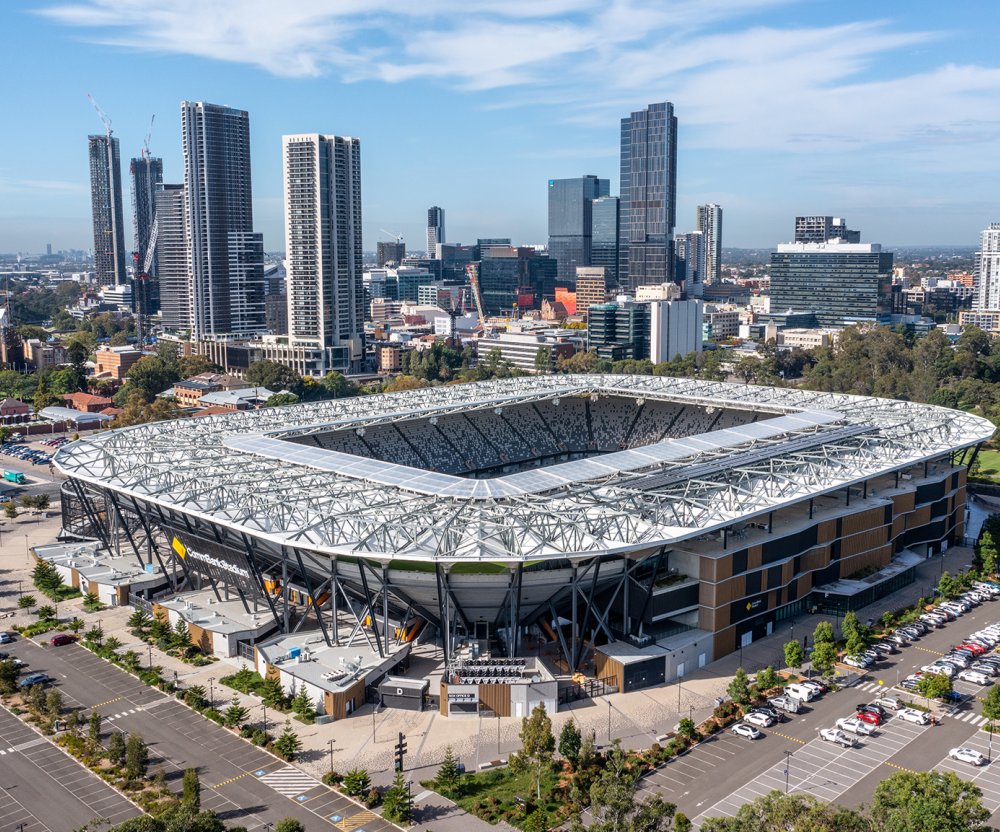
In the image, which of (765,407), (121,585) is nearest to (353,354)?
(765,407)

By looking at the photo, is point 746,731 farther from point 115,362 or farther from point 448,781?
point 115,362

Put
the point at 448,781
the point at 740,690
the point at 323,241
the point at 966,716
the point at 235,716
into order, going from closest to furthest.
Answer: the point at 448,781, the point at 235,716, the point at 966,716, the point at 740,690, the point at 323,241

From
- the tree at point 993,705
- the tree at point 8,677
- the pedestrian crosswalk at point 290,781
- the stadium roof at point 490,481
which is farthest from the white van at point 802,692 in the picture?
the tree at point 8,677

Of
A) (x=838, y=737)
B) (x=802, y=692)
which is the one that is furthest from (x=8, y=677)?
(x=838, y=737)

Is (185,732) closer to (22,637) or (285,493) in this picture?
(285,493)

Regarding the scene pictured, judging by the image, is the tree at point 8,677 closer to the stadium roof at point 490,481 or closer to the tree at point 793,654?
the stadium roof at point 490,481

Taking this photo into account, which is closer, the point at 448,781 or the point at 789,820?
the point at 789,820
